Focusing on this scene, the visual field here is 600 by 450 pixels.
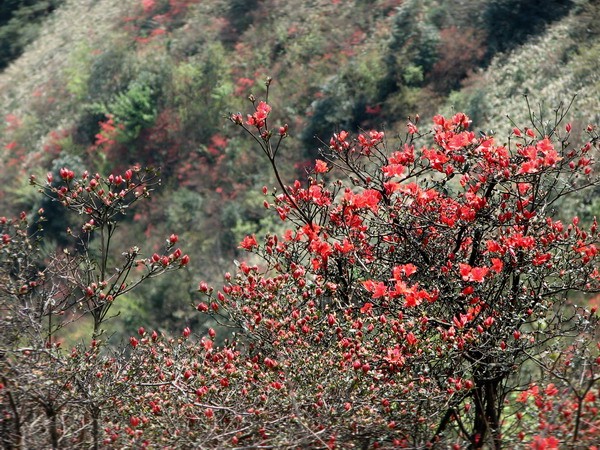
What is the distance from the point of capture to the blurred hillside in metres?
15.3

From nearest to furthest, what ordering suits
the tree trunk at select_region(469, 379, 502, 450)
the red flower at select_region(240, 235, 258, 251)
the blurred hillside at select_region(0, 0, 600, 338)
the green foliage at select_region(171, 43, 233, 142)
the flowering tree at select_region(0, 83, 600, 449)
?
the flowering tree at select_region(0, 83, 600, 449) < the tree trunk at select_region(469, 379, 502, 450) < the red flower at select_region(240, 235, 258, 251) < the blurred hillside at select_region(0, 0, 600, 338) < the green foliage at select_region(171, 43, 233, 142)

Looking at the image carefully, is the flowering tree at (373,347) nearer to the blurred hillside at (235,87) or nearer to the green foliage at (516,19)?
the blurred hillside at (235,87)

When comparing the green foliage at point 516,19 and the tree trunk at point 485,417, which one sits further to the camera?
the green foliage at point 516,19

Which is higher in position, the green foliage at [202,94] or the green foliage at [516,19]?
the green foliage at [516,19]

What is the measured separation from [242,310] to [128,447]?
3.25ft

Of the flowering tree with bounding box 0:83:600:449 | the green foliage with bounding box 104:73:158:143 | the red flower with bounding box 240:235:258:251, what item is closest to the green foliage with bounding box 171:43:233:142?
the green foliage with bounding box 104:73:158:143

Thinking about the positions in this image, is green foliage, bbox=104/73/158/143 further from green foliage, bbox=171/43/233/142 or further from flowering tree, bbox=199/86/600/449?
flowering tree, bbox=199/86/600/449

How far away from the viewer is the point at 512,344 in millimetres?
3568

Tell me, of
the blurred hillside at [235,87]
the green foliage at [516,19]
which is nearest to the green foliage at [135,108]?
the blurred hillside at [235,87]

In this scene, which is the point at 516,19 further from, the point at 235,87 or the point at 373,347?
the point at 373,347

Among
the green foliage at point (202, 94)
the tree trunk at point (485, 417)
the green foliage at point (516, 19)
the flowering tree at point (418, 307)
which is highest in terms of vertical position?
the flowering tree at point (418, 307)

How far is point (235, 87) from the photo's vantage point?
69.3 feet

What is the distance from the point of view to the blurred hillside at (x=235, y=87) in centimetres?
1528

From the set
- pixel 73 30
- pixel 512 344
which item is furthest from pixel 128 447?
pixel 73 30
